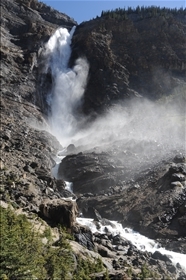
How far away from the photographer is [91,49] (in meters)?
73.7

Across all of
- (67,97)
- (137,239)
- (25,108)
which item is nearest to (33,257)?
(137,239)

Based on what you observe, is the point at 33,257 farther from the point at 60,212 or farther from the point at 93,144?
the point at 93,144

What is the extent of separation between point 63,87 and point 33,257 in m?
56.9

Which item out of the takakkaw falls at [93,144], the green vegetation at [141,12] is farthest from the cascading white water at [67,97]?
the green vegetation at [141,12]

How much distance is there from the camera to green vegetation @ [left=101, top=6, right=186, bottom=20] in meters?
82.2

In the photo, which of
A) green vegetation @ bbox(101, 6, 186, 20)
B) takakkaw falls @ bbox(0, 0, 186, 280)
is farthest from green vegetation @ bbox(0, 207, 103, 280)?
green vegetation @ bbox(101, 6, 186, 20)

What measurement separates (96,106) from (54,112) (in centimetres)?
900

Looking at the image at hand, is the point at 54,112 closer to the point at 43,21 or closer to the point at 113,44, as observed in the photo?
the point at 113,44

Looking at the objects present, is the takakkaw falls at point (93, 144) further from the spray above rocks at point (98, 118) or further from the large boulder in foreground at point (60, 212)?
the spray above rocks at point (98, 118)

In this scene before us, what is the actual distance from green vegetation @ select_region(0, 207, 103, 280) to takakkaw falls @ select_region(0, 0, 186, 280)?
0.05 meters

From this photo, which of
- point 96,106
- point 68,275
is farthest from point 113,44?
point 68,275

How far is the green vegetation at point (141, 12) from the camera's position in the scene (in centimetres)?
8219

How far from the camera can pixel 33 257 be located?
42.9 feet

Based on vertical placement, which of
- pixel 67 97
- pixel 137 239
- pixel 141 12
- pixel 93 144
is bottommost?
pixel 137 239
